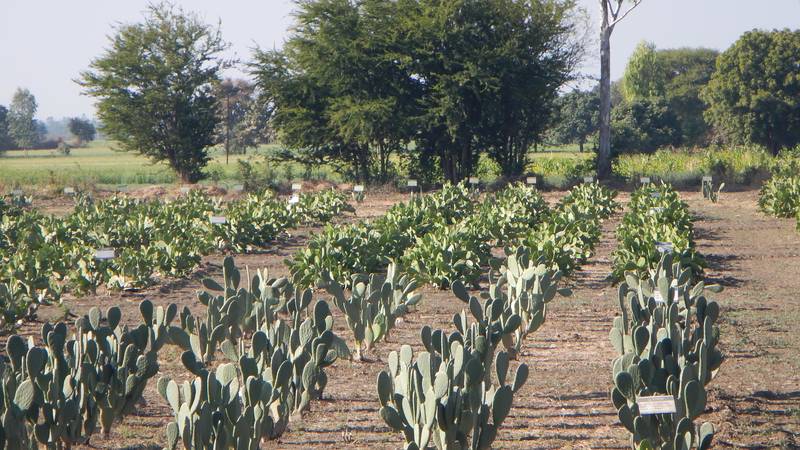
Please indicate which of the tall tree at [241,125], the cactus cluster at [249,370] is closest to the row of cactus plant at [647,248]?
the cactus cluster at [249,370]

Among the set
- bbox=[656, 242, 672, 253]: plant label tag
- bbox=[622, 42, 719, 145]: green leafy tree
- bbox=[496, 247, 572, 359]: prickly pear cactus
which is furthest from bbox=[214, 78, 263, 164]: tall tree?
bbox=[496, 247, 572, 359]: prickly pear cactus

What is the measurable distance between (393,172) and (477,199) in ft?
20.7

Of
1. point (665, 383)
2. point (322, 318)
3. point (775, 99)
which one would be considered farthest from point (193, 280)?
point (775, 99)

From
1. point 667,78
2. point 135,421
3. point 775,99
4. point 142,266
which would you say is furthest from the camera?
point 667,78

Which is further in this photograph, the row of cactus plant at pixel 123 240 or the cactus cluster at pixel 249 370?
the row of cactus plant at pixel 123 240

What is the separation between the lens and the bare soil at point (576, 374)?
253 inches

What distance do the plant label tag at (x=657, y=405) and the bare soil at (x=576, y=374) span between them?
0.76m

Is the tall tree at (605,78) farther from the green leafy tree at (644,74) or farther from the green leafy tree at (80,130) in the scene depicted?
the green leafy tree at (80,130)

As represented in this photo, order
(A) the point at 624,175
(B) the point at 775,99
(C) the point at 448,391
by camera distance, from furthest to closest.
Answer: (B) the point at 775,99, (A) the point at 624,175, (C) the point at 448,391

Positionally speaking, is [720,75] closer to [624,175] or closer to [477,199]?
[624,175]

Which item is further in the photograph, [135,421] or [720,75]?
[720,75]

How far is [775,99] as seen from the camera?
4194 centimetres

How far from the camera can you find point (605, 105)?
105 ft

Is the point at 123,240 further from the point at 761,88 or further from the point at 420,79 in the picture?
the point at 761,88
